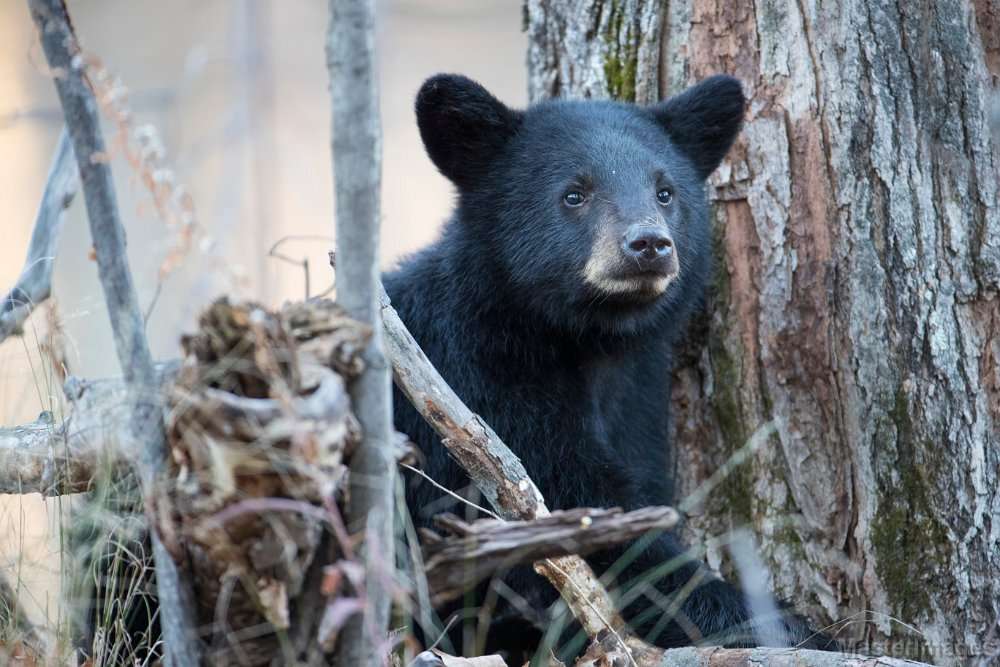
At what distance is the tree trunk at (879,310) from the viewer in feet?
13.3

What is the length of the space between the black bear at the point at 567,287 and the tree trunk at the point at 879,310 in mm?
289

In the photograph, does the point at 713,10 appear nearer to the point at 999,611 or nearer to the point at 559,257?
the point at 559,257

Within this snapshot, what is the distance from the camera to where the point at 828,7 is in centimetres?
413

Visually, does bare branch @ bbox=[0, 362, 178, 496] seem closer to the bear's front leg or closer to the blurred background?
the bear's front leg

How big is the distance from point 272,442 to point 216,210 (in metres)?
8.60

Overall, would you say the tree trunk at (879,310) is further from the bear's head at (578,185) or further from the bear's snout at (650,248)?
the bear's snout at (650,248)

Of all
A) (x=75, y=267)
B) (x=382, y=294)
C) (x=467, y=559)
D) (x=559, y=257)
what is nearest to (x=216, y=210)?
(x=75, y=267)

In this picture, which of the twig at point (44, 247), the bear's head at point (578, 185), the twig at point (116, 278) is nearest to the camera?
the twig at point (116, 278)

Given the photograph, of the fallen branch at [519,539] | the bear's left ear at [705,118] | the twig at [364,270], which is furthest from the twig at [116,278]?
the bear's left ear at [705,118]

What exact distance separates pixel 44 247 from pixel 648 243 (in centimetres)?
217

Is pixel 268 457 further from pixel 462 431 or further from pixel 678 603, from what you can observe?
pixel 678 603

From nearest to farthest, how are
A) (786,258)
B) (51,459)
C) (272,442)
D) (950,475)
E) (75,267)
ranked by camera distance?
1. (272,442)
2. (51,459)
3. (950,475)
4. (786,258)
5. (75,267)

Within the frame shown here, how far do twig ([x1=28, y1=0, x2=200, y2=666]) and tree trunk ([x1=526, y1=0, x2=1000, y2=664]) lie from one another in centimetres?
278

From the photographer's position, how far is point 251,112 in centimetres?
1184
